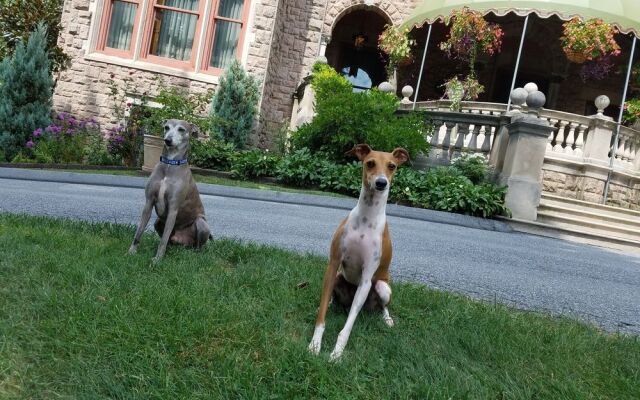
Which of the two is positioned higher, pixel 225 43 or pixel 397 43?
pixel 397 43

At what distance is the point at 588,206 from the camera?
10.9 metres

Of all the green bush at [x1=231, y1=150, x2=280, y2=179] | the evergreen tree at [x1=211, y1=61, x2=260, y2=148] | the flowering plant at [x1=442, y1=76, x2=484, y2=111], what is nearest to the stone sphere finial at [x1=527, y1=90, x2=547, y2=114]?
the flowering plant at [x1=442, y1=76, x2=484, y2=111]

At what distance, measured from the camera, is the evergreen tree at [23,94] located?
1143cm

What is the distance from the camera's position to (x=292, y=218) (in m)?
7.20

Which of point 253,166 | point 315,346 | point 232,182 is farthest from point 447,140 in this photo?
point 315,346

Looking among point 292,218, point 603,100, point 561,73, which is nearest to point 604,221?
point 603,100

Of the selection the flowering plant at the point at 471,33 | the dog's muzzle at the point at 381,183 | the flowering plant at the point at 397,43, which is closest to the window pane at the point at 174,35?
the flowering plant at the point at 397,43

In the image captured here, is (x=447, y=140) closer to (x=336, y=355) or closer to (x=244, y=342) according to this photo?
(x=336, y=355)

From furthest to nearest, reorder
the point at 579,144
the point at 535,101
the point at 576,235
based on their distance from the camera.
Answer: the point at 579,144
the point at 535,101
the point at 576,235

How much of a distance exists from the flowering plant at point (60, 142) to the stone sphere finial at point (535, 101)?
963 cm

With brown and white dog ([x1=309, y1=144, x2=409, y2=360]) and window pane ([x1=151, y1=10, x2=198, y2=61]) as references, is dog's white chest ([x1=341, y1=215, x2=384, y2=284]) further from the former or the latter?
window pane ([x1=151, y1=10, x2=198, y2=61])

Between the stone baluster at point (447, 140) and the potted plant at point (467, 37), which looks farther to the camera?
the potted plant at point (467, 37)

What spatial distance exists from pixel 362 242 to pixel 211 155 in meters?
9.60

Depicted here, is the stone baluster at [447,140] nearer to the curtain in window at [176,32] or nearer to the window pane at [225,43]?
the window pane at [225,43]
